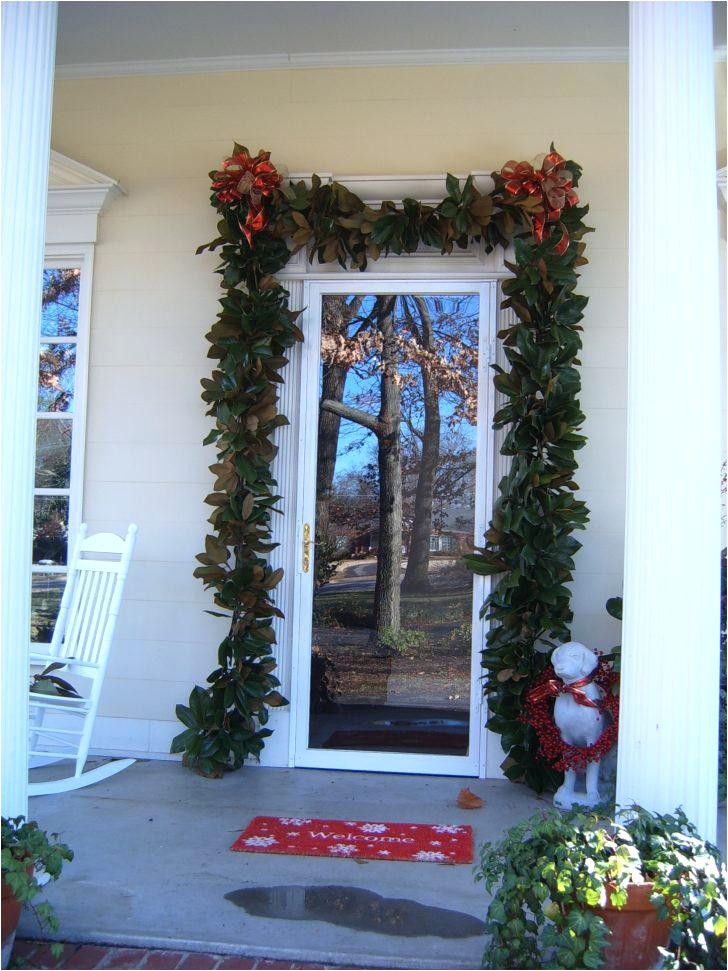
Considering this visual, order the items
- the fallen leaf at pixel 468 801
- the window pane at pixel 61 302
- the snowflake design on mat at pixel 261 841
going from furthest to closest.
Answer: the window pane at pixel 61 302 < the fallen leaf at pixel 468 801 < the snowflake design on mat at pixel 261 841

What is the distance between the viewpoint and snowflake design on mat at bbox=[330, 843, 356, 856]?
3.06 m

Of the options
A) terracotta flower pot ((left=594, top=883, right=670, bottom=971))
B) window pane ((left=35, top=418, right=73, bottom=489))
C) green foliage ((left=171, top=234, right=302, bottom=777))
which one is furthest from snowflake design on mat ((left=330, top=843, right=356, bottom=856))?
window pane ((left=35, top=418, right=73, bottom=489))

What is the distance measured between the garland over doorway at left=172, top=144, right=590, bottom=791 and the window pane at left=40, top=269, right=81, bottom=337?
0.88m

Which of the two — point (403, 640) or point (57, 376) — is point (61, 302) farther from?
point (403, 640)

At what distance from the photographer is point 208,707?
3.93 metres

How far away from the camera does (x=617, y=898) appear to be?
77.5 inches

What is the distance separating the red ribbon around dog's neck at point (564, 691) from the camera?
11.4ft

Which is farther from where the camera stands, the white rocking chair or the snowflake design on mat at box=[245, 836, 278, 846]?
the white rocking chair

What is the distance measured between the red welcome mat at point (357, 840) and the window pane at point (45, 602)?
5.50 feet

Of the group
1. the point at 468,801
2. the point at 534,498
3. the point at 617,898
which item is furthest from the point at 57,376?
the point at 617,898

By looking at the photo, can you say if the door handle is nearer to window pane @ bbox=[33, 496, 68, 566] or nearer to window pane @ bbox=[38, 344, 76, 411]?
window pane @ bbox=[33, 496, 68, 566]

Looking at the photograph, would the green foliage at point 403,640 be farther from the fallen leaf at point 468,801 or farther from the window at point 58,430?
the window at point 58,430

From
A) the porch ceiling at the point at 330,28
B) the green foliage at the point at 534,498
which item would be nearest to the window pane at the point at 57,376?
the porch ceiling at the point at 330,28

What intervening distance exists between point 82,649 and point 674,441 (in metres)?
2.86
